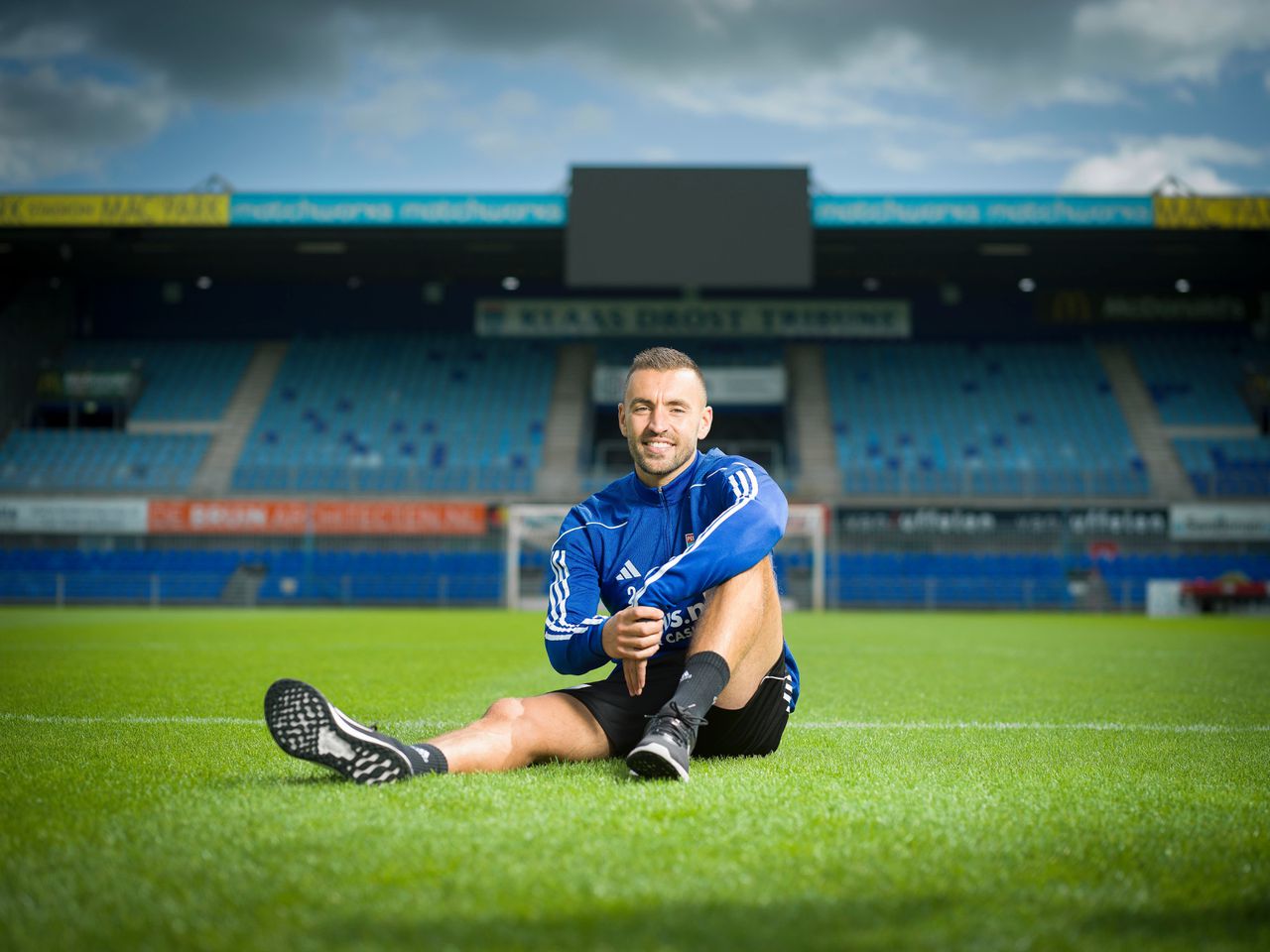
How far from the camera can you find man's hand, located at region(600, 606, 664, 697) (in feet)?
11.1

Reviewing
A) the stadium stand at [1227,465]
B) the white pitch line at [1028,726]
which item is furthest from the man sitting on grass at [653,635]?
the stadium stand at [1227,465]

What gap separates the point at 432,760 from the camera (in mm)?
3367

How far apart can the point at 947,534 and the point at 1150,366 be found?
421 inches

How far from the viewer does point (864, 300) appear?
117 ft

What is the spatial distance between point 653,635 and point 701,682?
0.22 metres

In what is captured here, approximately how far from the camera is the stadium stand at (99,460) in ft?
100

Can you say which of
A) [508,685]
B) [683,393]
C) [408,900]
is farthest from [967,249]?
[408,900]

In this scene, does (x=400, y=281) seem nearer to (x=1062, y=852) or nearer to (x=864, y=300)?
(x=864, y=300)

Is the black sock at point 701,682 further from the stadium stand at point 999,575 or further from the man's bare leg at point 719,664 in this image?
the stadium stand at point 999,575

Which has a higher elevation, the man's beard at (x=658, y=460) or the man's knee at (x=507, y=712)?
the man's beard at (x=658, y=460)

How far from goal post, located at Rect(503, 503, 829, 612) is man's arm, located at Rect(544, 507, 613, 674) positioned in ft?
74.2

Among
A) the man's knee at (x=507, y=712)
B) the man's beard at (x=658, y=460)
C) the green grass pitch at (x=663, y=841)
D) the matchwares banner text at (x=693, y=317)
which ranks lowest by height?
the green grass pitch at (x=663, y=841)

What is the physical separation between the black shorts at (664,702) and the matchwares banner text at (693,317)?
31.1 m

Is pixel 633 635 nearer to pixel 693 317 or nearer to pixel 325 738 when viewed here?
pixel 325 738
